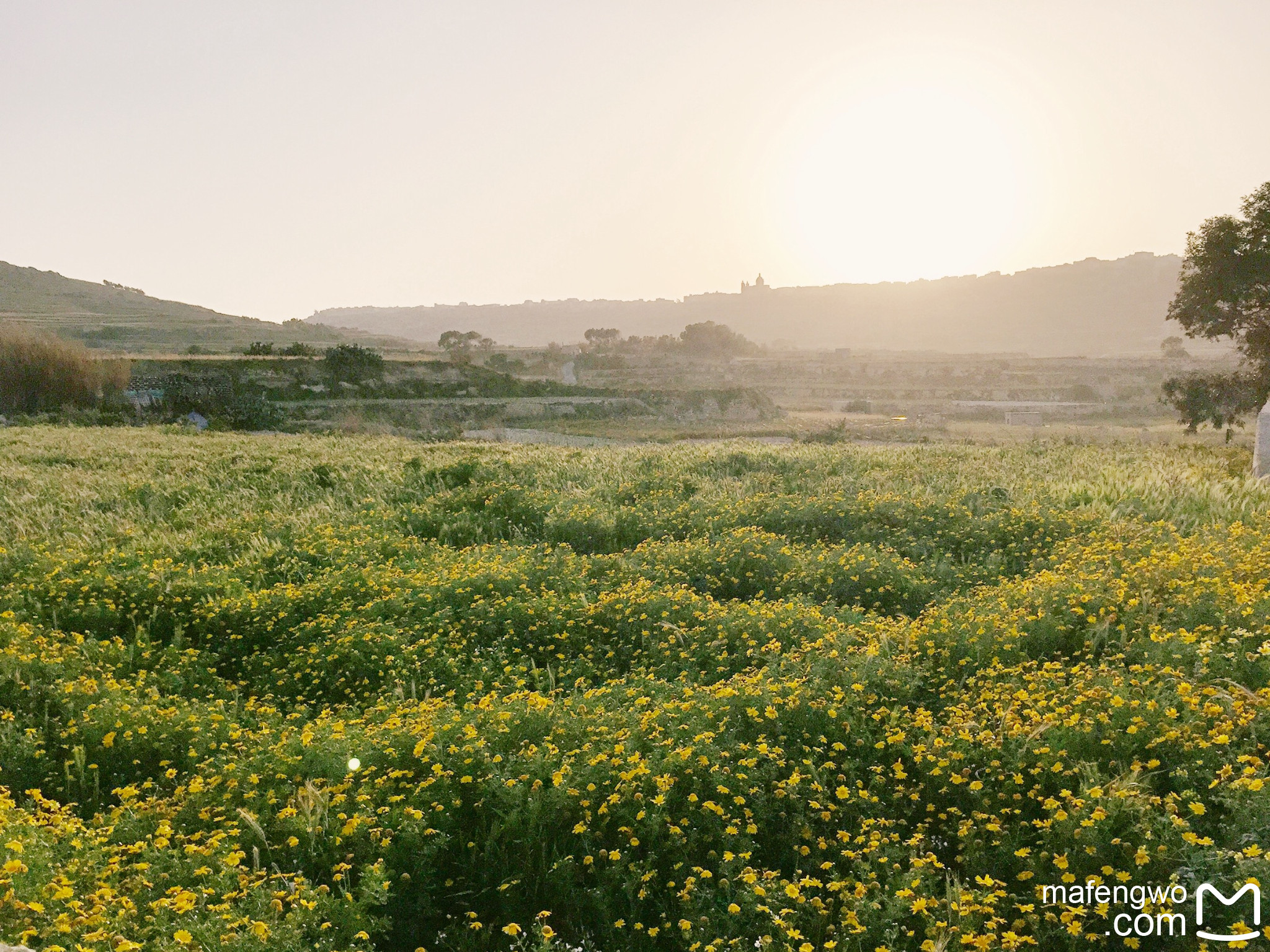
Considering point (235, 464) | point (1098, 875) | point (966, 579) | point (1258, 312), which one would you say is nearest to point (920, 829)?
point (1098, 875)

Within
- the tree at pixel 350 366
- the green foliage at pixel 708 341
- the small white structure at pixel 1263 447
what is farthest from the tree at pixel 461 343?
the small white structure at pixel 1263 447

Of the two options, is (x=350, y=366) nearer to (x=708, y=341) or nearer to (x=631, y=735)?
(x=631, y=735)

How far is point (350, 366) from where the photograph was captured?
50.8m

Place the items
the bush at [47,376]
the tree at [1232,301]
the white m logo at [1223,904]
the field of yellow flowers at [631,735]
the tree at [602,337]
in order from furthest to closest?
the tree at [602,337], the bush at [47,376], the tree at [1232,301], the field of yellow flowers at [631,735], the white m logo at [1223,904]

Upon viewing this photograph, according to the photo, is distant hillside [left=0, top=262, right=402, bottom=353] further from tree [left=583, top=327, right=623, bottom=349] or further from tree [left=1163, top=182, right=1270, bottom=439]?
tree [left=1163, top=182, right=1270, bottom=439]

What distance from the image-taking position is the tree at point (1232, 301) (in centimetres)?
2409

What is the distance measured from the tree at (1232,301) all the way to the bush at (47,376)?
45.9 meters

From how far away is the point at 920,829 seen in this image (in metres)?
4.69

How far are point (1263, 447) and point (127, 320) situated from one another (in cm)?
11456

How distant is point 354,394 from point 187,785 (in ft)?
154

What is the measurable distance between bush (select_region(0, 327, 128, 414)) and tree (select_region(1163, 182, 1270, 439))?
45879mm

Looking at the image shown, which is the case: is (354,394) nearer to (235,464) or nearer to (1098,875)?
(235,464)

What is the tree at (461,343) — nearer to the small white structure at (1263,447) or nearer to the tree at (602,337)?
the tree at (602,337)

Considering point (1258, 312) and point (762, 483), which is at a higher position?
point (1258, 312)
